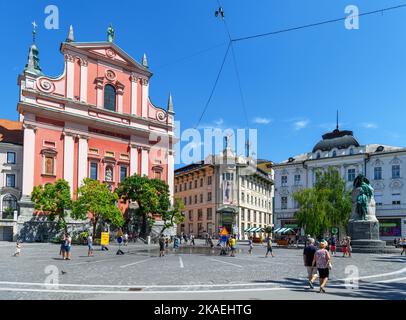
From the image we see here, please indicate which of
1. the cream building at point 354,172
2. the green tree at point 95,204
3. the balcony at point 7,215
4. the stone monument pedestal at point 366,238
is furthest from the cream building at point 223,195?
the stone monument pedestal at point 366,238

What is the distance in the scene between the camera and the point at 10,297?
10.9 metres

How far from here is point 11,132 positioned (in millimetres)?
52688

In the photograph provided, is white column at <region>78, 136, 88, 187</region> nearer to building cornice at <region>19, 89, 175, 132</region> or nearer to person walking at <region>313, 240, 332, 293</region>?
building cornice at <region>19, 89, 175, 132</region>

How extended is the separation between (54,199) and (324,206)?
2869cm

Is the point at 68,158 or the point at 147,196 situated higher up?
the point at 68,158

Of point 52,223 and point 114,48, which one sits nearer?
point 52,223

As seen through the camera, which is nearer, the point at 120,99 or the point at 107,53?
the point at 107,53

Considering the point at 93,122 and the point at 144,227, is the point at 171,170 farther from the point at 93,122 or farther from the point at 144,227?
the point at 93,122

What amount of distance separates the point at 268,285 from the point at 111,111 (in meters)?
42.9

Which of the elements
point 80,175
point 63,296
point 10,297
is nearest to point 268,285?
point 63,296

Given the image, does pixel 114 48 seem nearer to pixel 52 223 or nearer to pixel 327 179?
pixel 52 223

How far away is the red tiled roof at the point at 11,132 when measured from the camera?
50850 millimetres

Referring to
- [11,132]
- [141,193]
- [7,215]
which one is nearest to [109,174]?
[141,193]

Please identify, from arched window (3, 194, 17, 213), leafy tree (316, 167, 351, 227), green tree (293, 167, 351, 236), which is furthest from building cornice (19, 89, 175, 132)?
leafy tree (316, 167, 351, 227)
